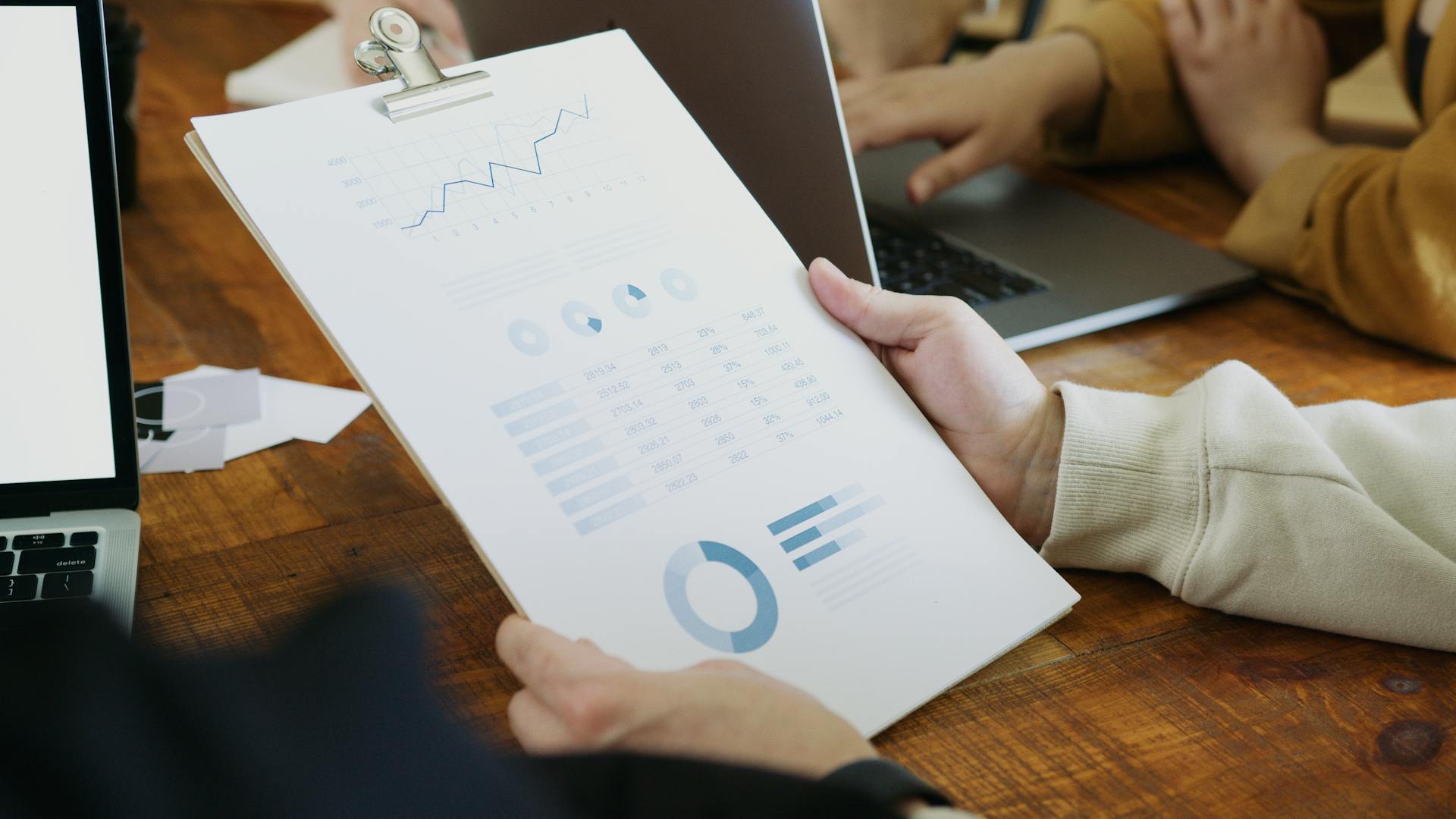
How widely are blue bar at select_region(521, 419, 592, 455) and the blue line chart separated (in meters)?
0.12

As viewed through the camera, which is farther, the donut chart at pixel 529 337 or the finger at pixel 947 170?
the finger at pixel 947 170

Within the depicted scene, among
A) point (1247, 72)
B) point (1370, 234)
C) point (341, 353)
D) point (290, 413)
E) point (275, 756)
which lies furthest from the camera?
point (1247, 72)

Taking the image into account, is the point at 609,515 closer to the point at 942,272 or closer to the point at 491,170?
the point at 491,170

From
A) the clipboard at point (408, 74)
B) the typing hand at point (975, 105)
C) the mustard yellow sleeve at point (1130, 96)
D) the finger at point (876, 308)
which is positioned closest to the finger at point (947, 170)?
the typing hand at point (975, 105)

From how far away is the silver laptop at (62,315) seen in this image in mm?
514

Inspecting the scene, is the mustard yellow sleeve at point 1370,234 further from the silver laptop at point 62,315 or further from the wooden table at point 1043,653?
the silver laptop at point 62,315

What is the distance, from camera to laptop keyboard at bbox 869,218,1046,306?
0.84m

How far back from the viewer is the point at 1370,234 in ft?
2.81

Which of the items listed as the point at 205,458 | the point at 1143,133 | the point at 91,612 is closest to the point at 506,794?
the point at 91,612

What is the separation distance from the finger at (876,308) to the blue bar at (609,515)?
164 mm

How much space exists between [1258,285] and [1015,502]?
0.49 m

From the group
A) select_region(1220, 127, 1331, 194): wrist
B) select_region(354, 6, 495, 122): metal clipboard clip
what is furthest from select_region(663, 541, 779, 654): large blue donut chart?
select_region(1220, 127, 1331, 194): wrist

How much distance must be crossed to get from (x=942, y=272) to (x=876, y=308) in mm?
305

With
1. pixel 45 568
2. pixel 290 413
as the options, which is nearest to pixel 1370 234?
pixel 290 413
